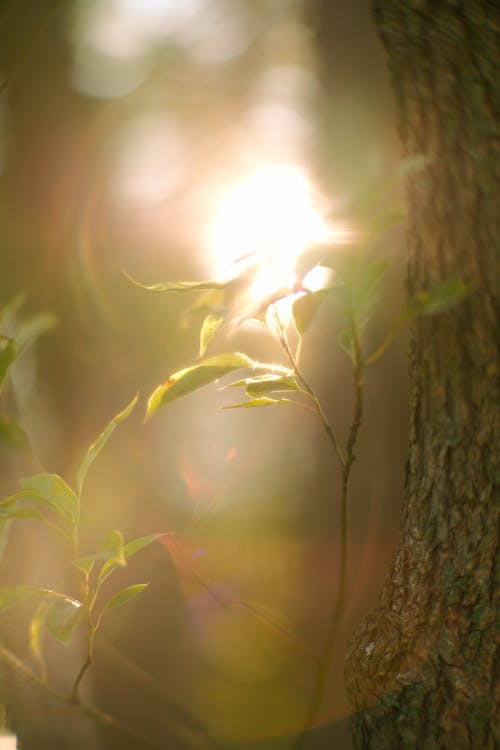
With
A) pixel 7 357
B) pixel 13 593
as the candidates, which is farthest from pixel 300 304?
pixel 13 593

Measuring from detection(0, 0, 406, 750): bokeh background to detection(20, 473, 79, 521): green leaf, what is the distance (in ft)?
0.98

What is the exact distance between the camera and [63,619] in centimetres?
62

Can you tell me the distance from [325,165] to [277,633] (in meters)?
0.72

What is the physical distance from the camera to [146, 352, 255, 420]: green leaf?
0.60 m

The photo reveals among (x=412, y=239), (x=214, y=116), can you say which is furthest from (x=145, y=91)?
(x=412, y=239)

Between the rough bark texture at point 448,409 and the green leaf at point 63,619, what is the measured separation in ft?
1.03

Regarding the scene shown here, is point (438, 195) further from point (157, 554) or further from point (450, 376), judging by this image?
point (157, 554)

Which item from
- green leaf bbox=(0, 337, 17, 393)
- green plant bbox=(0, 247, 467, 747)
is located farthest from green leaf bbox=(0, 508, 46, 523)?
green leaf bbox=(0, 337, 17, 393)

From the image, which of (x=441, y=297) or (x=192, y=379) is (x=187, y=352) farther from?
(x=441, y=297)

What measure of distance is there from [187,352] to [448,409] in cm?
48

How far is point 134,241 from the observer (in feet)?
3.86

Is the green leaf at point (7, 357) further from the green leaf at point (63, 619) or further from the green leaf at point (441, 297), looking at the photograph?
the green leaf at point (441, 297)

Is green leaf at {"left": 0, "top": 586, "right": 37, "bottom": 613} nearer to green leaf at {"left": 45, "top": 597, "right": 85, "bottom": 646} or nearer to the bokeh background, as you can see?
green leaf at {"left": 45, "top": 597, "right": 85, "bottom": 646}

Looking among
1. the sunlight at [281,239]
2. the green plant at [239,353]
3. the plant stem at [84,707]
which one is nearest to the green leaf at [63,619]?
the green plant at [239,353]
